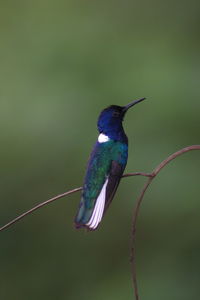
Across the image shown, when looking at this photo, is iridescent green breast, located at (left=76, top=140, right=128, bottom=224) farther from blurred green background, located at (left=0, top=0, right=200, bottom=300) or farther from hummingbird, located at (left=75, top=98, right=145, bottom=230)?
blurred green background, located at (left=0, top=0, right=200, bottom=300)

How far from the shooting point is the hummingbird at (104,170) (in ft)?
8.62

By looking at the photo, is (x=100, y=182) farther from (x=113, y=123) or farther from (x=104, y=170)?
(x=113, y=123)

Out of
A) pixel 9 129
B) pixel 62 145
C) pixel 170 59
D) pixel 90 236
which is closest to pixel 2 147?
pixel 9 129

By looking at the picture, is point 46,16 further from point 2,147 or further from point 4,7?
point 2,147

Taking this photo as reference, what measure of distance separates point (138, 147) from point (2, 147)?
1.53 meters

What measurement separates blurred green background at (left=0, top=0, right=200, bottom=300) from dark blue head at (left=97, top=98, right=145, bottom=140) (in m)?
2.15

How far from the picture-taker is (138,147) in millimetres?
5910

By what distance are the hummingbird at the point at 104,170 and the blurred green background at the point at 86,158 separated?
217 centimetres

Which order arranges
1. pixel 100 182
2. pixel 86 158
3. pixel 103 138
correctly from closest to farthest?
pixel 100 182 < pixel 103 138 < pixel 86 158

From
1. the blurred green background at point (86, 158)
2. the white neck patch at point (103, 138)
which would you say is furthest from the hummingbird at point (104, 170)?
the blurred green background at point (86, 158)

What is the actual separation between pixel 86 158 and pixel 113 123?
2.77 meters

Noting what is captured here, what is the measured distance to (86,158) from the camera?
6.10 metres

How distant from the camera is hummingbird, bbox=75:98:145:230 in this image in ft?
8.62

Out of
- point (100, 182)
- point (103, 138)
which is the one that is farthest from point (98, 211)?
point (103, 138)
